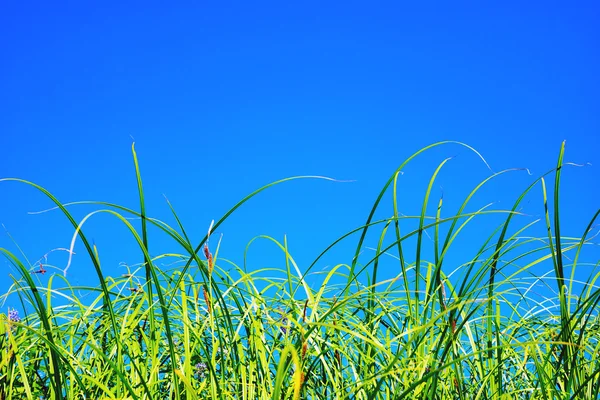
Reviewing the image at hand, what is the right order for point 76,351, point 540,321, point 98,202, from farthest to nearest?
point 540,321 < point 76,351 < point 98,202

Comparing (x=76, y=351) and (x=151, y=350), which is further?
(x=76, y=351)

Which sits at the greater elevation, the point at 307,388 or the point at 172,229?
the point at 172,229

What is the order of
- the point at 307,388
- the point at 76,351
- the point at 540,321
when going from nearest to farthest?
the point at 307,388 < the point at 76,351 < the point at 540,321

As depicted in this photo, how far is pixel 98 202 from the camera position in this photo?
4.55 ft

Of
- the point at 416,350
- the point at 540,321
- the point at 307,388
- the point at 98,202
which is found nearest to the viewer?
the point at 98,202

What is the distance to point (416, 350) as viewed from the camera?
1.51 meters

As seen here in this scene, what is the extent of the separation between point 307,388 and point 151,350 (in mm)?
418

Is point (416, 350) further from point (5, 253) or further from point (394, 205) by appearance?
point (5, 253)

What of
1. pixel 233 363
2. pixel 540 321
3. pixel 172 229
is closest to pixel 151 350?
pixel 233 363

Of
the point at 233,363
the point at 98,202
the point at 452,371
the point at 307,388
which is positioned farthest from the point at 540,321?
the point at 98,202

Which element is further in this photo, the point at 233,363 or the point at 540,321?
the point at 540,321

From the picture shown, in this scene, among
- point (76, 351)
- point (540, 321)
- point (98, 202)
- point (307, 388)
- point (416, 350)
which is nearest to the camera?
point (98, 202)

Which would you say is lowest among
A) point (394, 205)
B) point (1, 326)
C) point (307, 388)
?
point (307, 388)

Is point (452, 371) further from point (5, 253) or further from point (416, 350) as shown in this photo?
point (5, 253)
